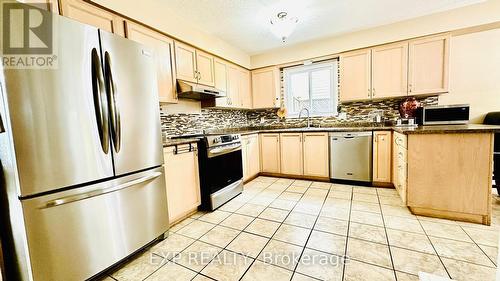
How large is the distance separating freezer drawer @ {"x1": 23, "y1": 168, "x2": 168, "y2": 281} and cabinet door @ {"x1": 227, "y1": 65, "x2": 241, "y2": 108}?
216 centimetres

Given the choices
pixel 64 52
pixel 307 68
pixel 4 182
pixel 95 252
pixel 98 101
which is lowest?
pixel 95 252

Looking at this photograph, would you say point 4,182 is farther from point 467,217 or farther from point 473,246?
point 467,217

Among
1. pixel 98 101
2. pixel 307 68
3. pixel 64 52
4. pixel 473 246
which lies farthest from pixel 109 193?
pixel 307 68

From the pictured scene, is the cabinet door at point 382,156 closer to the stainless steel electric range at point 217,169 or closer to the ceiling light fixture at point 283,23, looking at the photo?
the ceiling light fixture at point 283,23

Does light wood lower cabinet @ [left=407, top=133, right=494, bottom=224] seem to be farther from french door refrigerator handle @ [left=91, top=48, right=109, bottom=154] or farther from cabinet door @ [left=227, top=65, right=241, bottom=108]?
french door refrigerator handle @ [left=91, top=48, right=109, bottom=154]

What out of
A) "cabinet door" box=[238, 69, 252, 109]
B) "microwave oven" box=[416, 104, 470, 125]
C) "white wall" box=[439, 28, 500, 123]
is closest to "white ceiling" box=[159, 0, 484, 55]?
"white wall" box=[439, 28, 500, 123]

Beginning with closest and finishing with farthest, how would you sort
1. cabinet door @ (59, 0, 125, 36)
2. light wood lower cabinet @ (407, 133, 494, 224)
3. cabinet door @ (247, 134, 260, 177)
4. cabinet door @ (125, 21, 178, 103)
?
1. cabinet door @ (59, 0, 125, 36)
2. light wood lower cabinet @ (407, 133, 494, 224)
3. cabinet door @ (125, 21, 178, 103)
4. cabinet door @ (247, 134, 260, 177)

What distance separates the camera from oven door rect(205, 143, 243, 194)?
7.91 ft

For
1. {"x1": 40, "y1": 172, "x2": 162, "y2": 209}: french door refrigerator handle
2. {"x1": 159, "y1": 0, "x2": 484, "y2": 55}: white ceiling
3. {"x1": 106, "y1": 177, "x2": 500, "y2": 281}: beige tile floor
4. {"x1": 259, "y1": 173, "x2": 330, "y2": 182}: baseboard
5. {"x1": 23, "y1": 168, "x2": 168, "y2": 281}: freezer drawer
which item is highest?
A: {"x1": 159, "y1": 0, "x2": 484, "y2": 55}: white ceiling

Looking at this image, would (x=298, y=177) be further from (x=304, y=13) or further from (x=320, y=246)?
(x=304, y=13)

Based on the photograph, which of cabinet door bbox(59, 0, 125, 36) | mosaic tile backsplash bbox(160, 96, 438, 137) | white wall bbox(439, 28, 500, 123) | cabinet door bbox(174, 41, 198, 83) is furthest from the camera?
mosaic tile backsplash bbox(160, 96, 438, 137)

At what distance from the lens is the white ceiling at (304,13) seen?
2359 mm

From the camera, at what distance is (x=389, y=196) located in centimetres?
267

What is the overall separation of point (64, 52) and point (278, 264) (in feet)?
6.46
